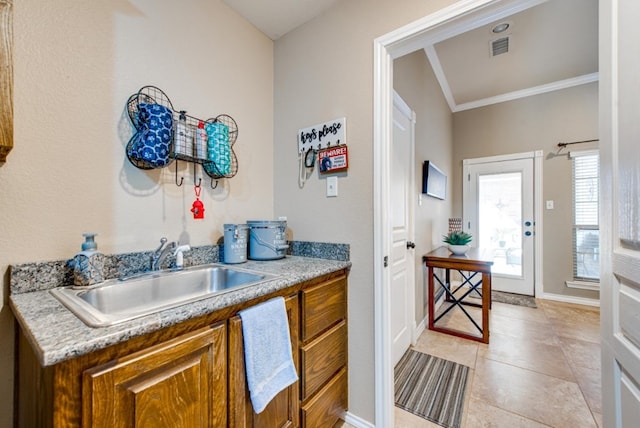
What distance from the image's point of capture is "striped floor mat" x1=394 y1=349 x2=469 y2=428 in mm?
1507

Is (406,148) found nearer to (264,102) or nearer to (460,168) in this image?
(264,102)

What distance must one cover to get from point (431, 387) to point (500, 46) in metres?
3.31

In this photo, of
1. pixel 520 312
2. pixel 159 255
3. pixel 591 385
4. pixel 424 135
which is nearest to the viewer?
pixel 159 255

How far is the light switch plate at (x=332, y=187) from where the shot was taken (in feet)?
5.08

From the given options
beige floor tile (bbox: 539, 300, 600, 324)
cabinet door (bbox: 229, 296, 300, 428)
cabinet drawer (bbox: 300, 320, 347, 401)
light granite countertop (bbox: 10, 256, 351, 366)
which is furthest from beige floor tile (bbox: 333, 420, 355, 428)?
beige floor tile (bbox: 539, 300, 600, 324)

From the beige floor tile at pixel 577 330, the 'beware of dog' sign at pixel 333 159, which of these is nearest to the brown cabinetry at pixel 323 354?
the 'beware of dog' sign at pixel 333 159

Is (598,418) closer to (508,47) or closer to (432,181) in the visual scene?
(432,181)

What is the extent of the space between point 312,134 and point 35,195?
4.31ft

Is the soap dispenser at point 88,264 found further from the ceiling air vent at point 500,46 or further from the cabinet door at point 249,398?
the ceiling air vent at point 500,46

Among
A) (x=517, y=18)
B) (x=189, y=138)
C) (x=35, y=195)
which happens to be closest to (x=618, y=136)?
(x=189, y=138)

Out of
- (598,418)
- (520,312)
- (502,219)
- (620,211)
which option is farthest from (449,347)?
(502,219)

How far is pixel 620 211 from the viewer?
2.30ft

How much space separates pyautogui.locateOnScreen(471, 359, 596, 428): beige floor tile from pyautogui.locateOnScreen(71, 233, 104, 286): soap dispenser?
2178 mm

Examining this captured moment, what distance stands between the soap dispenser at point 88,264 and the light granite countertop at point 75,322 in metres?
0.10
